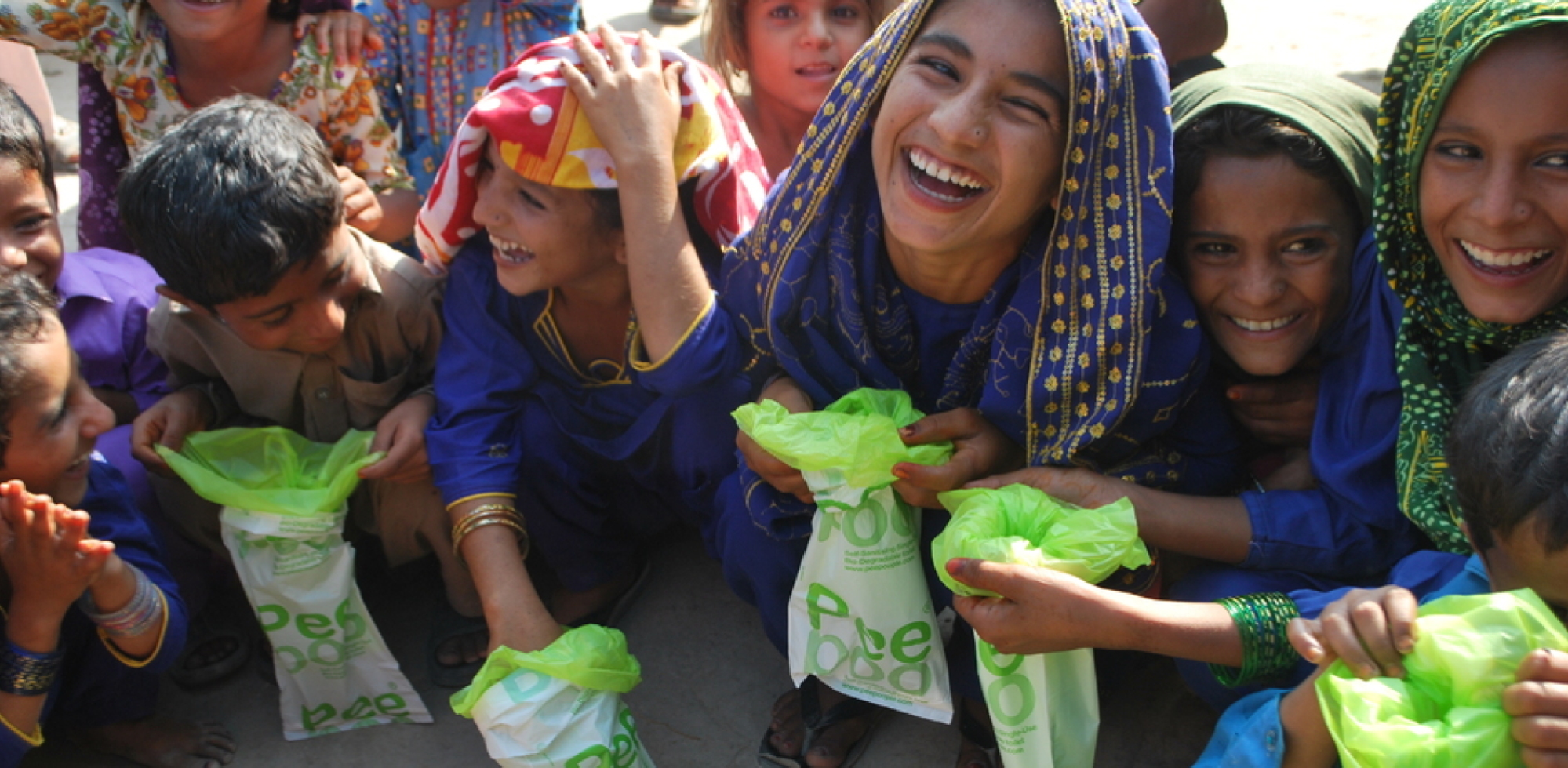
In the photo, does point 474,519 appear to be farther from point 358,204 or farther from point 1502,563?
point 1502,563

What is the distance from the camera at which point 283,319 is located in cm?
248

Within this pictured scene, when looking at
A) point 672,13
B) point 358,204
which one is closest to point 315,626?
point 358,204

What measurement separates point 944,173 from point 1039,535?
67 cm

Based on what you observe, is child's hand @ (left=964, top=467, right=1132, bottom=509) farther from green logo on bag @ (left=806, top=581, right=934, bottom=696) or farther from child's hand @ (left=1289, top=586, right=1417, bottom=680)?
child's hand @ (left=1289, top=586, right=1417, bottom=680)

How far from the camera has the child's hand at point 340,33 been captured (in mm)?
3174

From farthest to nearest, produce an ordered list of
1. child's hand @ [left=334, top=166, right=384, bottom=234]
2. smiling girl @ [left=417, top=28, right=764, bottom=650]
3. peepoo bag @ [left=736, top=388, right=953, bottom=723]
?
1. child's hand @ [left=334, top=166, right=384, bottom=234]
2. smiling girl @ [left=417, top=28, right=764, bottom=650]
3. peepoo bag @ [left=736, top=388, right=953, bottom=723]

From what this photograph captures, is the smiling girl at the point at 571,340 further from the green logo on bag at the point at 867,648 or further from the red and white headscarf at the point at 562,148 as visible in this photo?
the green logo on bag at the point at 867,648

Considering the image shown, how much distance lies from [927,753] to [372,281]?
63.9 inches

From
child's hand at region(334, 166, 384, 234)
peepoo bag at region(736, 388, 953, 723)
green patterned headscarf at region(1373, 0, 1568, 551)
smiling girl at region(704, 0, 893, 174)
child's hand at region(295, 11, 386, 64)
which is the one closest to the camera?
green patterned headscarf at region(1373, 0, 1568, 551)

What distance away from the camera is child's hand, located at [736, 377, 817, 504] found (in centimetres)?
229

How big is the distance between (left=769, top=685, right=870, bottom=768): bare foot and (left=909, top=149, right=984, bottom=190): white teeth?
1.12 meters

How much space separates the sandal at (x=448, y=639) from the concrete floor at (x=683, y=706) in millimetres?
37

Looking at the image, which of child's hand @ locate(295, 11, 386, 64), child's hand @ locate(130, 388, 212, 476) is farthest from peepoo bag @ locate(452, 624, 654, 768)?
child's hand @ locate(295, 11, 386, 64)

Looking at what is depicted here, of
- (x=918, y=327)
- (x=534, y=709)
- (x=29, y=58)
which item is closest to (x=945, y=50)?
(x=918, y=327)
